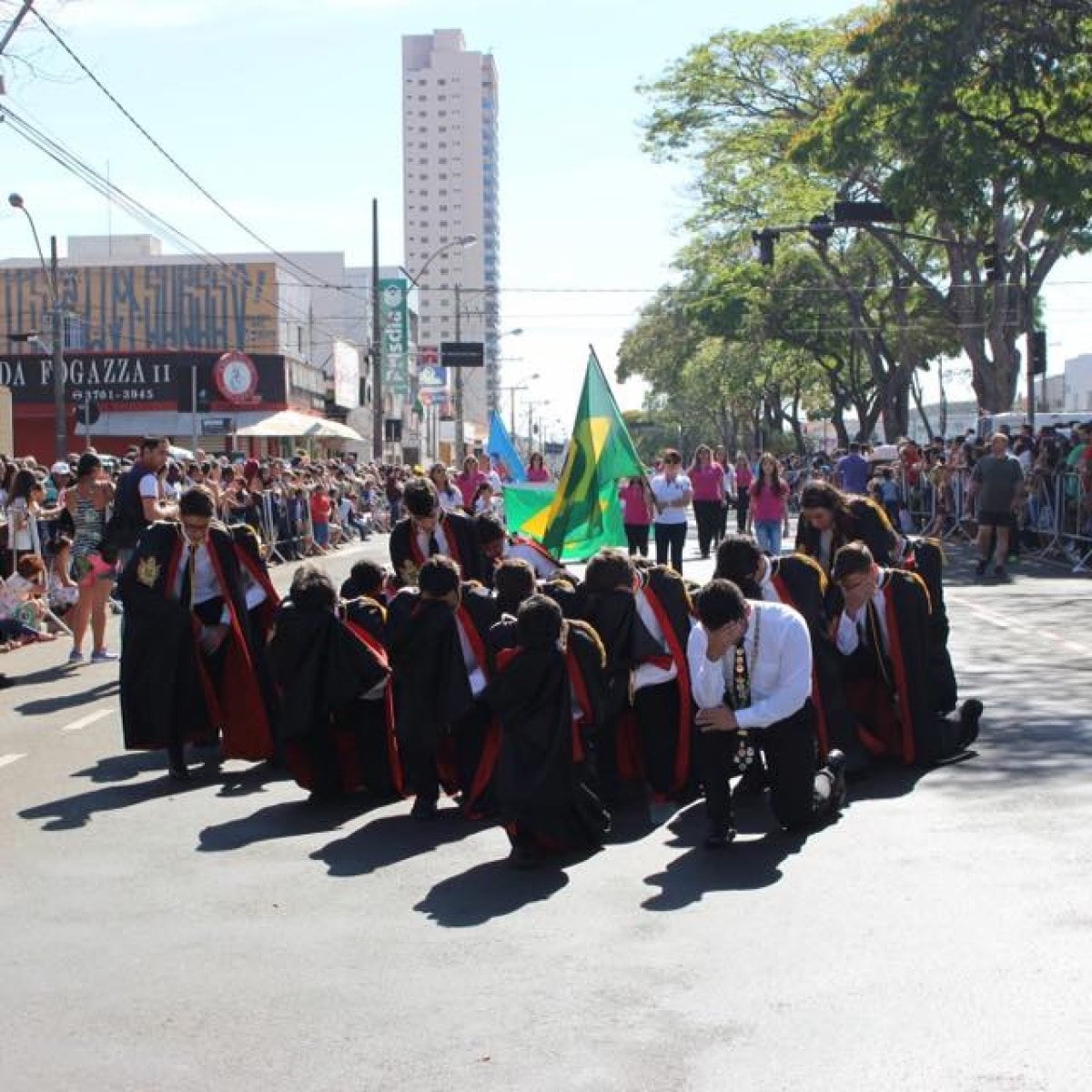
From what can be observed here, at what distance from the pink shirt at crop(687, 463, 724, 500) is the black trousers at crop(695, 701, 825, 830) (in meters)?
16.7

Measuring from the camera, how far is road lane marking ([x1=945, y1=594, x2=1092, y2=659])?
46.3 feet

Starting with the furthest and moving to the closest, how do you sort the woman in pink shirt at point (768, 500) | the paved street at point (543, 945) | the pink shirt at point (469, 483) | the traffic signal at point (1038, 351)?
the traffic signal at point (1038, 351) → the woman in pink shirt at point (768, 500) → the pink shirt at point (469, 483) → the paved street at point (543, 945)

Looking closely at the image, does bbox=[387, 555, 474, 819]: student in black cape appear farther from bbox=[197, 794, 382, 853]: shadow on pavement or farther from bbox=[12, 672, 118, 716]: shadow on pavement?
bbox=[12, 672, 118, 716]: shadow on pavement

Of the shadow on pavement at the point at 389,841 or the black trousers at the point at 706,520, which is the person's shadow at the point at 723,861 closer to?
the shadow on pavement at the point at 389,841

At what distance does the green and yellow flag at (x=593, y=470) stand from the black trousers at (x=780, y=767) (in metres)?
4.75

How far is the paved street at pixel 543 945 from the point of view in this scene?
482cm

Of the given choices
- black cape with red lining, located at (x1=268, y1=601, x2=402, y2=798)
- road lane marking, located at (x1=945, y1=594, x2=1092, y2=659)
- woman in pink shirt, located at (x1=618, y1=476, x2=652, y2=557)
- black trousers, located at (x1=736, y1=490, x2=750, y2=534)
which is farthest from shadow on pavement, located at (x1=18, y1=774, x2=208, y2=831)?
black trousers, located at (x1=736, y1=490, x2=750, y2=534)

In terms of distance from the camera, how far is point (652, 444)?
170125 millimetres

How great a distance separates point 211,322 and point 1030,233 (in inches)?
2460

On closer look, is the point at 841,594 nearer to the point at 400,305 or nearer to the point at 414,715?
the point at 414,715

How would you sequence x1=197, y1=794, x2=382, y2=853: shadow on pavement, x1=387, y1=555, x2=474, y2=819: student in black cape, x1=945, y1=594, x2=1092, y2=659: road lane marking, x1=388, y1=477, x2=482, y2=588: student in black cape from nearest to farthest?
x1=197, y1=794, x2=382, y2=853: shadow on pavement, x1=387, y1=555, x2=474, y2=819: student in black cape, x1=388, y1=477, x2=482, y2=588: student in black cape, x1=945, y1=594, x2=1092, y2=659: road lane marking

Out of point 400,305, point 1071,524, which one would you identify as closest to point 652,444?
point 400,305

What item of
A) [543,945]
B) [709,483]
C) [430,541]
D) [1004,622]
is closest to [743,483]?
[709,483]

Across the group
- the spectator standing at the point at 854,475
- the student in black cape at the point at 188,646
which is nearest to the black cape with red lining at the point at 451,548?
the student in black cape at the point at 188,646
